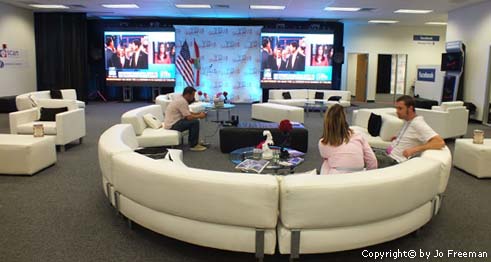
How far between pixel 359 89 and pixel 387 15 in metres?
3.97

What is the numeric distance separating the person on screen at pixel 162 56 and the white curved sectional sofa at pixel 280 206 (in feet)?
39.9

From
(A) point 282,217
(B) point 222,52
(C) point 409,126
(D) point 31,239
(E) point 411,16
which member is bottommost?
(D) point 31,239

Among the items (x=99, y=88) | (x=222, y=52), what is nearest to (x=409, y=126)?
(x=222, y=52)

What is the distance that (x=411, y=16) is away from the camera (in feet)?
43.3

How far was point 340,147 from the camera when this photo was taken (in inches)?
136

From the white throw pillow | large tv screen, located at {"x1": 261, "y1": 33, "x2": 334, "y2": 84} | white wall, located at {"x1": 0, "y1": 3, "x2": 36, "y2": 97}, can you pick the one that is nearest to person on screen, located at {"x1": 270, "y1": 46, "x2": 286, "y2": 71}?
large tv screen, located at {"x1": 261, "y1": 33, "x2": 334, "y2": 84}

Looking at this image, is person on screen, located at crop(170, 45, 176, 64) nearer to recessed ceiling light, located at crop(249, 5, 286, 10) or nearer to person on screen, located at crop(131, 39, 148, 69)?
person on screen, located at crop(131, 39, 148, 69)

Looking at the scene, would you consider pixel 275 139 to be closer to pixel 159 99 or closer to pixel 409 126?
pixel 409 126

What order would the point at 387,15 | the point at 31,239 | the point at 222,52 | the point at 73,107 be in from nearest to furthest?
Answer: the point at 31,239
the point at 73,107
the point at 387,15
the point at 222,52

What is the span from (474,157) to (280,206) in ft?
12.5

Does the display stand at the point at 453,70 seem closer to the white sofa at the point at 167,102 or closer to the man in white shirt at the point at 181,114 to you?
the white sofa at the point at 167,102

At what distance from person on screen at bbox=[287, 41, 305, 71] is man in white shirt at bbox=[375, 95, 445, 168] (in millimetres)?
10522

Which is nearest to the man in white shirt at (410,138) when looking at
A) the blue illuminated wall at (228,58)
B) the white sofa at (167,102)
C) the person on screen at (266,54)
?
the white sofa at (167,102)

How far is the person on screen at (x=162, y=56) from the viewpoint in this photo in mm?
14797
